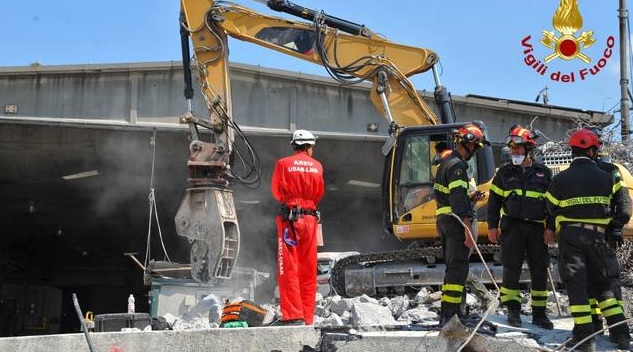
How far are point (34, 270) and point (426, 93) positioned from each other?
81.6 feet

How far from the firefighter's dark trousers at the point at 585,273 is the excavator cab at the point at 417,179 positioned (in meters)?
4.47

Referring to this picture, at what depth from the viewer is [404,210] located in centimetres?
1091

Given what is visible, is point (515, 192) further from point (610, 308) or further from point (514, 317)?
point (610, 308)

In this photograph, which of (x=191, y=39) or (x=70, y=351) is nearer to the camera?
(x=70, y=351)

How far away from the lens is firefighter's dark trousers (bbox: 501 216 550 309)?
6895 mm

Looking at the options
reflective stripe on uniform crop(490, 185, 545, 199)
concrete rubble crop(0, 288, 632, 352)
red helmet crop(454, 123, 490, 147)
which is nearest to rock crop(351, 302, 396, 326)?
concrete rubble crop(0, 288, 632, 352)

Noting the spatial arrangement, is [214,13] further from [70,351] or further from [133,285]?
[133,285]

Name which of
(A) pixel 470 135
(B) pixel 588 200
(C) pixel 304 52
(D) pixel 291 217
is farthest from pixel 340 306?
(C) pixel 304 52

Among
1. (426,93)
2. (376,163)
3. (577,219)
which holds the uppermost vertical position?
(426,93)

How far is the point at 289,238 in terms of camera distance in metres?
6.99

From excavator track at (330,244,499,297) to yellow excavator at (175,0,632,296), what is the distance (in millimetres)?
15

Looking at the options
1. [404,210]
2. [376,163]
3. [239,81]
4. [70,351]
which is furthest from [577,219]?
[376,163]

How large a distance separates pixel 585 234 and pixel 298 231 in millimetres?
2457

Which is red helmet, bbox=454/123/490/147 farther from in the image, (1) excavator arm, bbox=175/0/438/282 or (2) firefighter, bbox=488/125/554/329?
(1) excavator arm, bbox=175/0/438/282
